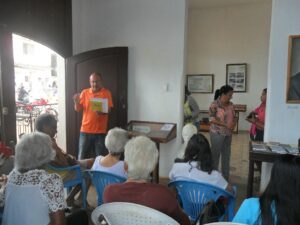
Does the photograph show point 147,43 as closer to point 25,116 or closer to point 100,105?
point 100,105

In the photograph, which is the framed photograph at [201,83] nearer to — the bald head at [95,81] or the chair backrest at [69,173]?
the bald head at [95,81]

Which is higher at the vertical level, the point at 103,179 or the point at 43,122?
the point at 43,122

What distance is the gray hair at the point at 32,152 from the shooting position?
1463mm

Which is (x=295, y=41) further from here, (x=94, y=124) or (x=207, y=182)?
(x=94, y=124)

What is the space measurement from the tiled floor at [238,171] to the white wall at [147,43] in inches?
40.0

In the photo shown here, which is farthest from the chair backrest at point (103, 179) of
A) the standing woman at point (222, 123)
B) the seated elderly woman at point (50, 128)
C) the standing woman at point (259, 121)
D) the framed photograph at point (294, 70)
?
the standing woman at point (259, 121)

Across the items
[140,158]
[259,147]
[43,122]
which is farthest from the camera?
[259,147]

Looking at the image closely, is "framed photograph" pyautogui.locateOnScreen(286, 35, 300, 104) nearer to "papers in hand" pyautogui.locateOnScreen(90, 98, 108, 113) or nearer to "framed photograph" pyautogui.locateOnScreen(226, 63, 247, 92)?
"papers in hand" pyautogui.locateOnScreen(90, 98, 108, 113)

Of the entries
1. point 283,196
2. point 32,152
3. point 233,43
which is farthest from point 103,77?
point 233,43

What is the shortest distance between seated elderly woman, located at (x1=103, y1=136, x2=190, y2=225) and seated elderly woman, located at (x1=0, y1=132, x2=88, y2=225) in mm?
278

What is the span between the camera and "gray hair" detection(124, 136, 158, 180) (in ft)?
4.72

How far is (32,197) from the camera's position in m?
1.39

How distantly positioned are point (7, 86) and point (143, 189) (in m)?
2.50

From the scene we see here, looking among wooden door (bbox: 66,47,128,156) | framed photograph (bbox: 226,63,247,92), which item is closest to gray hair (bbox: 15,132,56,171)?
wooden door (bbox: 66,47,128,156)
